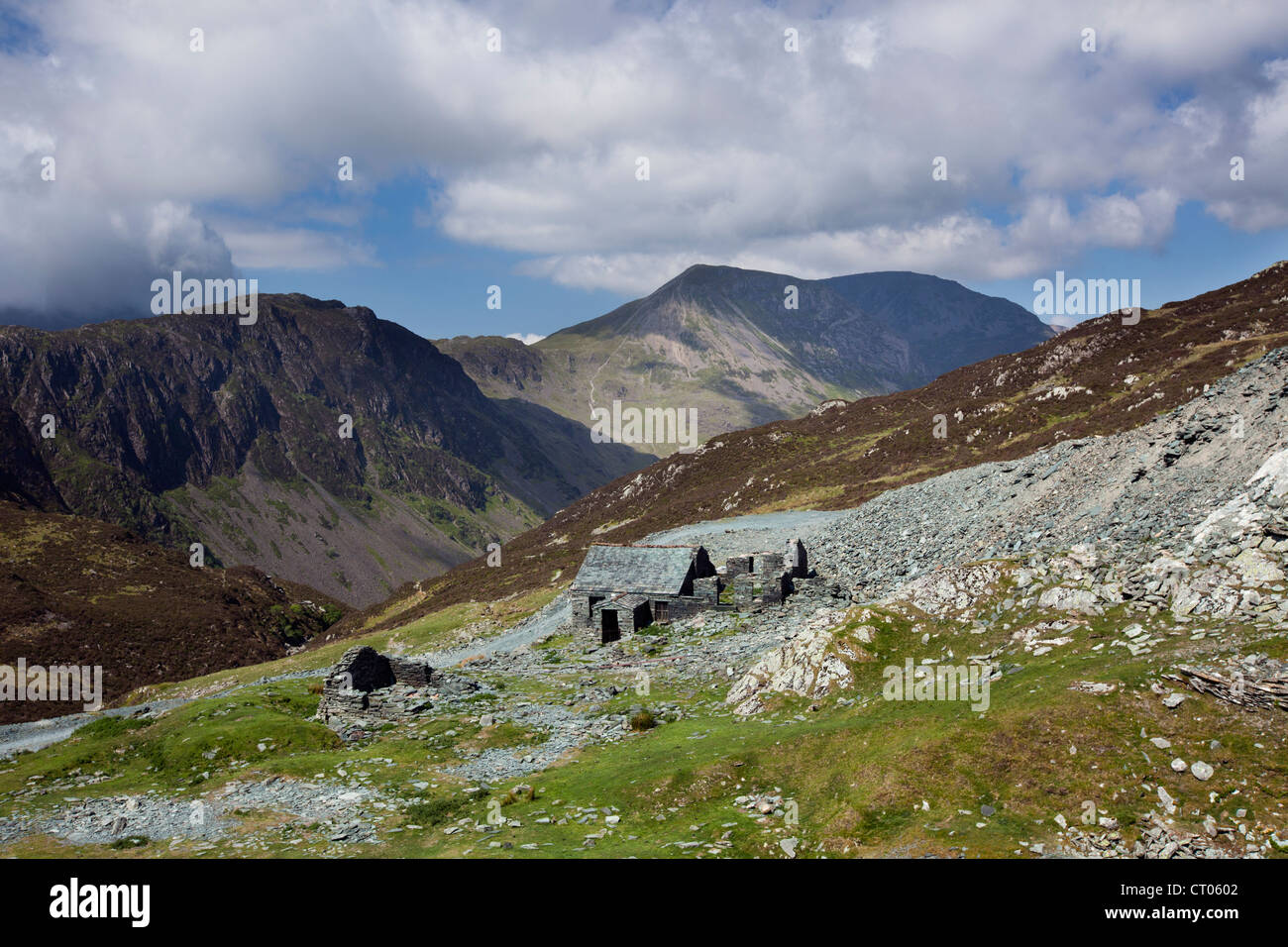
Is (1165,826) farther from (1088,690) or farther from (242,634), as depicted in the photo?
(242,634)

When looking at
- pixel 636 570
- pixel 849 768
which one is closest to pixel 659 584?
pixel 636 570

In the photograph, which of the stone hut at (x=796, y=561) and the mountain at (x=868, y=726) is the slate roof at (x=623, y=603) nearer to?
the mountain at (x=868, y=726)

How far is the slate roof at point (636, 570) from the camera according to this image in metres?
48.5

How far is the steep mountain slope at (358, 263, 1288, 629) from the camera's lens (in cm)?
9419

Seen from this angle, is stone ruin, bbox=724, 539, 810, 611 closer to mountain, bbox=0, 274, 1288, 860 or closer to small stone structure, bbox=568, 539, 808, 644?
small stone structure, bbox=568, 539, 808, 644

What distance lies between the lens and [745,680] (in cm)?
3125

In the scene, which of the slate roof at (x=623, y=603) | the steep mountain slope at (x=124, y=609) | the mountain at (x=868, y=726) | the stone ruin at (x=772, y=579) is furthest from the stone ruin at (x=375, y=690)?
the steep mountain slope at (x=124, y=609)

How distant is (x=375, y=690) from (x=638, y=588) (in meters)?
17.7

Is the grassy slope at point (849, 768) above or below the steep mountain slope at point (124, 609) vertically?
above

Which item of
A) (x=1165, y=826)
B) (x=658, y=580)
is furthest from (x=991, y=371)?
(x=1165, y=826)

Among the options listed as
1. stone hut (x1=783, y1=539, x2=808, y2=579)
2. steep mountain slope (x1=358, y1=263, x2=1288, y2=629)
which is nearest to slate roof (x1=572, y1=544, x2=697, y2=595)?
stone hut (x1=783, y1=539, x2=808, y2=579)

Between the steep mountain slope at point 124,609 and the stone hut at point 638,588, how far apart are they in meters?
69.3

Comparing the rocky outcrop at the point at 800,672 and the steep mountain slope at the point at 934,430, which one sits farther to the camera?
the steep mountain slope at the point at 934,430

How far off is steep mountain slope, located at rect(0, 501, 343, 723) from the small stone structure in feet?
229
